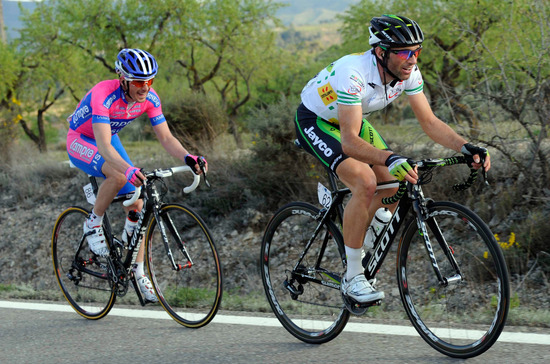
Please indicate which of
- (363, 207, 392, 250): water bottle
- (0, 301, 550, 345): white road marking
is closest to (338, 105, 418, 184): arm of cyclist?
(363, 207, 392, 250): water bottle

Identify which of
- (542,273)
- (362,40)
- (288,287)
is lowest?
(542,273)

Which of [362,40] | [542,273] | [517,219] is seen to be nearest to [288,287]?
[542,273]

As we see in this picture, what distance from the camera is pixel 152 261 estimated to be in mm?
4891

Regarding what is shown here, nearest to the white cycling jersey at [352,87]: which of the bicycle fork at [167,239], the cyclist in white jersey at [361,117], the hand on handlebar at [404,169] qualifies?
the cyclist in white jersey at [361,117]

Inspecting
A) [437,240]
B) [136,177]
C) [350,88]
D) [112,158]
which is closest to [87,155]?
[112,158]

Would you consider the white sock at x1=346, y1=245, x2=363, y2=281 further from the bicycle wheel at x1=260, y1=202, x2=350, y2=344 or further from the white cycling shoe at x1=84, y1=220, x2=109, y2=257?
the white cycling shoe at x1=84, y1=220, x2=109, y2=257

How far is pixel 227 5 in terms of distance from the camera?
85.8 feet

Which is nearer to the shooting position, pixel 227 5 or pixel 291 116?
pixel 291 116

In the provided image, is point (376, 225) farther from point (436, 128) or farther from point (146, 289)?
point (146, 289)

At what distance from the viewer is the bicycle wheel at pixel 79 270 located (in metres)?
5.09

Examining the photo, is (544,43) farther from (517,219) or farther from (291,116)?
(291,116)

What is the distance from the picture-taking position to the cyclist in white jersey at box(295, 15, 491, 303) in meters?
3.64

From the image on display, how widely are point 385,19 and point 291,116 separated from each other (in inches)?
260

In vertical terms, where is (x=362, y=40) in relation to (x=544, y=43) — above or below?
above
